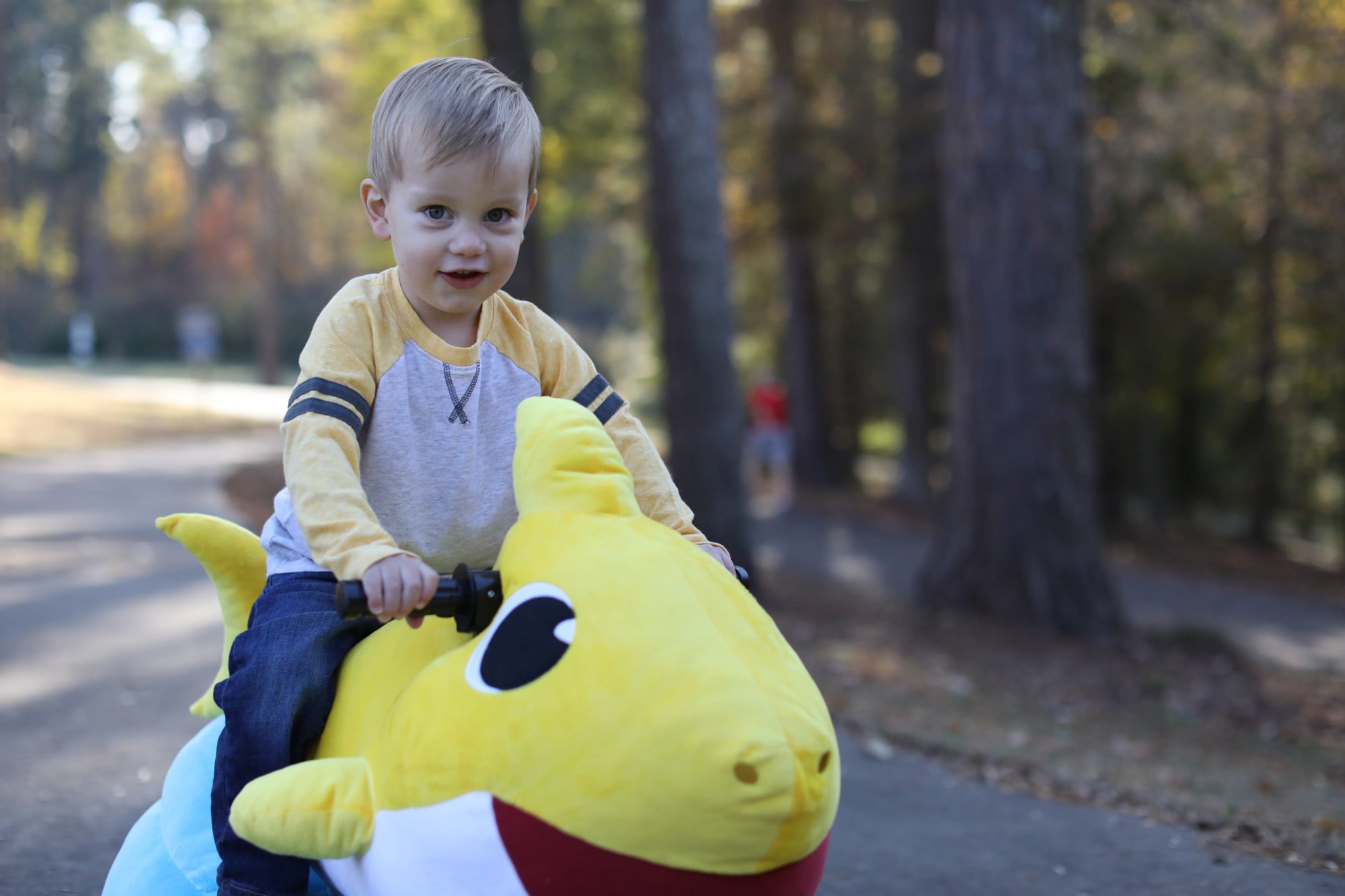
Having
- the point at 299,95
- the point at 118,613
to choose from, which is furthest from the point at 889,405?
the point at 118,613

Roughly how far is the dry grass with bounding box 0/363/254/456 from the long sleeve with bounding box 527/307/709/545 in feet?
51.9

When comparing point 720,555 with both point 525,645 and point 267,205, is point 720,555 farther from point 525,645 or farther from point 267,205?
point 267,205

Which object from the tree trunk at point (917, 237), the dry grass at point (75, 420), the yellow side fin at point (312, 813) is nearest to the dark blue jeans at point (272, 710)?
the yellow side fin at point (312, 813)

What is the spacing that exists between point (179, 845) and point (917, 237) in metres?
15.9

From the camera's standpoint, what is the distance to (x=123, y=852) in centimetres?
287

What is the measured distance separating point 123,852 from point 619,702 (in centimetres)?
166

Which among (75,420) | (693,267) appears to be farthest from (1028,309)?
(75,420)

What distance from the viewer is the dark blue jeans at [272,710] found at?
2410mm

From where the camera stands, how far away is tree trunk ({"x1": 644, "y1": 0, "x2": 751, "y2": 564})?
850 cm

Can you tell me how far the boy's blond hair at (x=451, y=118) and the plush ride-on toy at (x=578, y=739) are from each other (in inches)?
20.7

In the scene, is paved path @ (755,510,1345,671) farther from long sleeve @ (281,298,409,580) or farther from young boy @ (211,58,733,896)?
long sleeve @ (281,298,409,580)

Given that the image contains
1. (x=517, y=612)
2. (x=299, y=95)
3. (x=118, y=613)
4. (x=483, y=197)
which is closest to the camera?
(x=517, y=612)

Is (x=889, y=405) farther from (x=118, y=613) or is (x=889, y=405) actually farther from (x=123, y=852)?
(x=123, y=852)

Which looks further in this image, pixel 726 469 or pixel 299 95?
pixel 299 95
